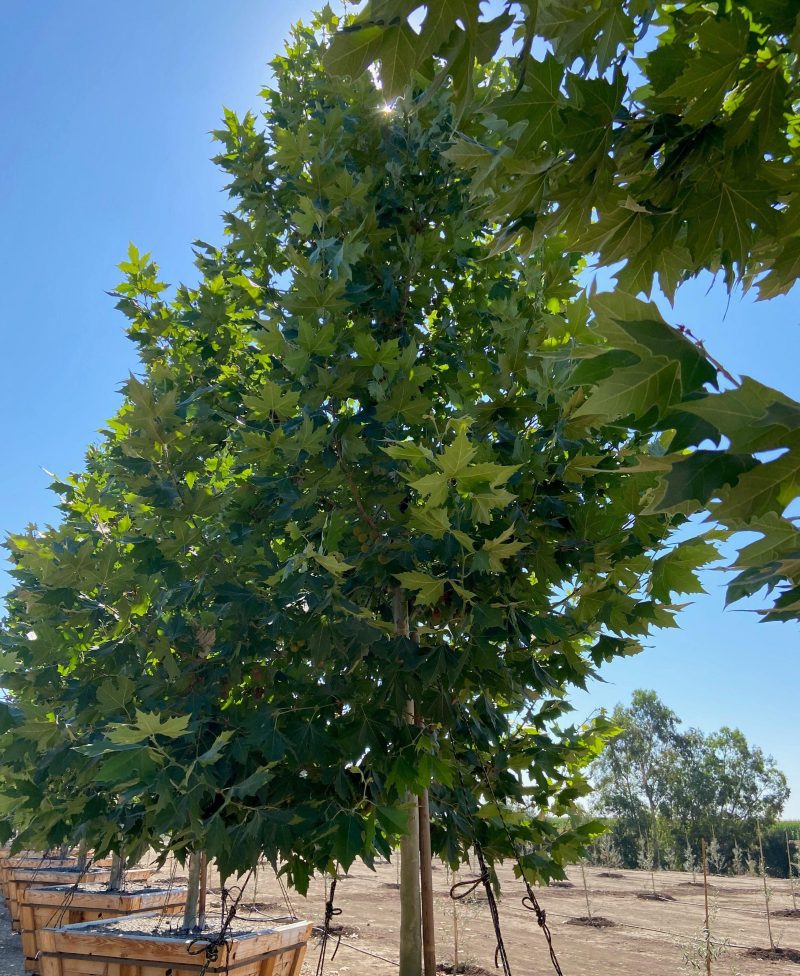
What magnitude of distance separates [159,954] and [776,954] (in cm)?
1387

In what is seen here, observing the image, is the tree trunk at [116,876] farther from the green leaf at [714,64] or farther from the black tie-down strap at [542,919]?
the green leaf at [714,64]

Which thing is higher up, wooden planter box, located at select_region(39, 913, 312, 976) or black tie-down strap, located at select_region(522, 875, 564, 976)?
black tie-down strap, located at select_region(522, 875, 564, 976)

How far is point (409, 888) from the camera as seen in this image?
2.90 metres

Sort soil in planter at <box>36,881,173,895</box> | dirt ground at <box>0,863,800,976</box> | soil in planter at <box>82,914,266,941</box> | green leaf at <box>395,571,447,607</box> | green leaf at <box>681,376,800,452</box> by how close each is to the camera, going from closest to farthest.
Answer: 1. green leaf at <box>681,376,800,452</box>
2. green leaf at <box>395,571,447,607</box>
3. soil in planter at <box>82,914,266,941</box>
4. soil in planter at <box>36,881,173,895</box>
5. dirt ground at <box>0,863,800,976</box>

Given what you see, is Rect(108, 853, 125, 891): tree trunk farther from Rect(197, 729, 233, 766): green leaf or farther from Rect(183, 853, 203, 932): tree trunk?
Rect(197, 729, 233, 766): green leaf

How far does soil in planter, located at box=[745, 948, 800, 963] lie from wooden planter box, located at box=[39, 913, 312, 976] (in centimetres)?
1232

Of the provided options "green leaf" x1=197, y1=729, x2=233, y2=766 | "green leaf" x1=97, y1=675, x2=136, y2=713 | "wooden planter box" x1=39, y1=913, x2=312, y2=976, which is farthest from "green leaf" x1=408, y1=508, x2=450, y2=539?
"wooden planter box" x1=39, y1=913, x2=312, y2=976

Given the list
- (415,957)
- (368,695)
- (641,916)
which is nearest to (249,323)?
(368,695)

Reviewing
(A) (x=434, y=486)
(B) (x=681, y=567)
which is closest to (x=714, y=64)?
(A) (x=434, y=486)

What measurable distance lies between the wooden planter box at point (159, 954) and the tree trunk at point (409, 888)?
143cm

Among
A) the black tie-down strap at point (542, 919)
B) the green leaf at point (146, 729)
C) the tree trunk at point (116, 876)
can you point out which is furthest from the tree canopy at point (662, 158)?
the tree trunk at point (116, 876)

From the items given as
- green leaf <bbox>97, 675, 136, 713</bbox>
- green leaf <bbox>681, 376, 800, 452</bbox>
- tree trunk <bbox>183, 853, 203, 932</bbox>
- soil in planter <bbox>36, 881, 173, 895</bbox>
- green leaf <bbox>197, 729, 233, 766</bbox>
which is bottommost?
soil in planter <bbox>36, 881, 173, 895</bbox>

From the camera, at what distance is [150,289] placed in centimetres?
405

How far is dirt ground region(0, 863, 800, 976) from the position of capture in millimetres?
10945
